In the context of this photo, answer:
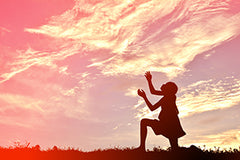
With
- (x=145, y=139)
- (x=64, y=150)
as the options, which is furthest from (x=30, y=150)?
(x=145, y=139)

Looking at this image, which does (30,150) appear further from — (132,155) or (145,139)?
(145,139)

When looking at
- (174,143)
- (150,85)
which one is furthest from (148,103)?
(174,143)

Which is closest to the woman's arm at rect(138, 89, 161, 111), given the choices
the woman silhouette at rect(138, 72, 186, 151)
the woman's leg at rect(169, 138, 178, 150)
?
the woman silhouette at rect(138, 72, 186, 151)

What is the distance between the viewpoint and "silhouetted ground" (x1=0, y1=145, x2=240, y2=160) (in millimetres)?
9789

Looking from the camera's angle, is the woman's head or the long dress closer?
the long dress

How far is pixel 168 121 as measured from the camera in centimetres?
958

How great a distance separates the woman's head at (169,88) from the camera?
9.71 metres

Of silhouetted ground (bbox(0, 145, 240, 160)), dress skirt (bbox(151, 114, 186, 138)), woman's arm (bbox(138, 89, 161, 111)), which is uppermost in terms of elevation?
woman's arm (bbox(138, 89, 161, 111))

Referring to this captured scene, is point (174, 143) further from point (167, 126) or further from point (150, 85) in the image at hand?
point (150, 85)

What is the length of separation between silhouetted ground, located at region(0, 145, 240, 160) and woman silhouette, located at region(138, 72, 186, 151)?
1.57 ft

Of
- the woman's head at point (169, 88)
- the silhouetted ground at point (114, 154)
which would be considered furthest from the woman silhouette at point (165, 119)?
the silhouetted ground at point (114, 154)

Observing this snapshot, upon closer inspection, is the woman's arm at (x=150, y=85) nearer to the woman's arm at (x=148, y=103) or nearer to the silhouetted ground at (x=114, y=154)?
the woman's arm at (x=148, y=103)

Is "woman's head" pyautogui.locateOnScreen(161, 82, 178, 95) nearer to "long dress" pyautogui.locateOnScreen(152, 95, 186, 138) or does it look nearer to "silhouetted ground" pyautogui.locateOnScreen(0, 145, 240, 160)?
"long dress" pyautogui.locateOnScreen(152, 95, 186, 138)

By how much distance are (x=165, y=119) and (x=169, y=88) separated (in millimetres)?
1071
